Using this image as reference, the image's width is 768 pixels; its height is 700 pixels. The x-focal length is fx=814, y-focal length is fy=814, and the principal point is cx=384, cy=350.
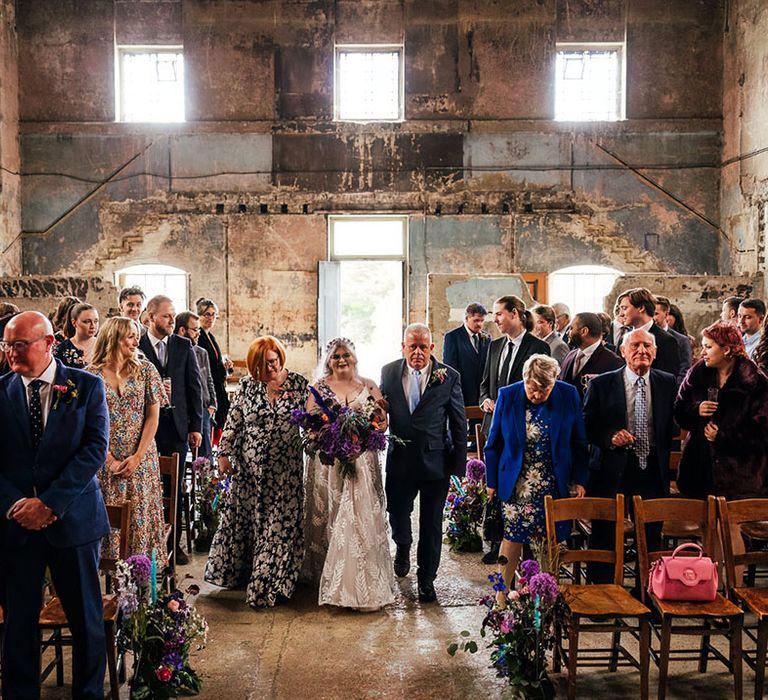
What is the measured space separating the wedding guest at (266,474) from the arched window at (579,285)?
9630mm

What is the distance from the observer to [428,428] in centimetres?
560

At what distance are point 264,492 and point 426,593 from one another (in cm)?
130

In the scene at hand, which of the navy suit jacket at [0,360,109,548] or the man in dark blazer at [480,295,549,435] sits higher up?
the man in dark blazer at [480,295,549,435]

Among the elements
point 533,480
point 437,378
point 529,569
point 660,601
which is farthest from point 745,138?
point 529,569

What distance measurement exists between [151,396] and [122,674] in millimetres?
1650

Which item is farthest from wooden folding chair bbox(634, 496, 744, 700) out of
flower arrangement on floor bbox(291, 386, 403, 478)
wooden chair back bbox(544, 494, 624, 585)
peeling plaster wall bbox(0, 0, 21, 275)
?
peeling plaster wall bbox(0, 0, 21, 275)

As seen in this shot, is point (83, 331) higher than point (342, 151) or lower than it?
lower

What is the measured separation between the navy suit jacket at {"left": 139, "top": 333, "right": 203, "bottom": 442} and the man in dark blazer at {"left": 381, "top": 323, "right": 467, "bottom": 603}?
1648 mm

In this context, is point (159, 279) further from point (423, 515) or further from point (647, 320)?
point (647, 320)

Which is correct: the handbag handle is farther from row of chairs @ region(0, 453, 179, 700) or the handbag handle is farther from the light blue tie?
row of chairs @ region(0, 453, 179, 700)

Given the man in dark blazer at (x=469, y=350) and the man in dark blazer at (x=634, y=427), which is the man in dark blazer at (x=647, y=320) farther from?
the man in dark blazer at (x=469, y=350)

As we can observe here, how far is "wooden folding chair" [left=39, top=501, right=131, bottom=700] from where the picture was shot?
3.90m

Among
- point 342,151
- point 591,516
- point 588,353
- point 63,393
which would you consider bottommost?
point 591,516

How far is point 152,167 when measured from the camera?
14.3 m
